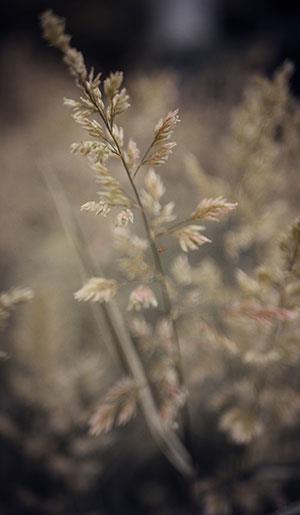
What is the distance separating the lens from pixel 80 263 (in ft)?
7.09

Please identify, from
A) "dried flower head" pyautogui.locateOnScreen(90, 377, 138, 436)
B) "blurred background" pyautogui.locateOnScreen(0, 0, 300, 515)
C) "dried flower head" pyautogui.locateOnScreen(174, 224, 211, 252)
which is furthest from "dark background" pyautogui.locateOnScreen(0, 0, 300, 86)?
"dried flower head" pyautogui.locateOnScreen(90, 377, 138, 436)

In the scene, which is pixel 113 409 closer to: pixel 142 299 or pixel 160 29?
pixel 142 299

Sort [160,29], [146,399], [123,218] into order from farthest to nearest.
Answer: [160,29], [146,399], [123,218]

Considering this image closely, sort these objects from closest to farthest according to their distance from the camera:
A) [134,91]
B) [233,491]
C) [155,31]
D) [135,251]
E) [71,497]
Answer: [135,251] < [233,491] < [71,497] < [134,91] < [155,31]

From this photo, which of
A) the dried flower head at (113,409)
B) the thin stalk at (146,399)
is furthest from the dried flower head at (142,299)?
the thin stalk at (146,399)

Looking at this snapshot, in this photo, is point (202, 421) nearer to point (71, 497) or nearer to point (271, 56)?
point (71, 497)

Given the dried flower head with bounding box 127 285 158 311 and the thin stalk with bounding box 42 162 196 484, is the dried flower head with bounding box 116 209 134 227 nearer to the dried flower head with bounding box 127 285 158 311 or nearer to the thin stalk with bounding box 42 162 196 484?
the dried flower head with bounding box 127 285 158 311

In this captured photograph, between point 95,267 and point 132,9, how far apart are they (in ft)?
7.16

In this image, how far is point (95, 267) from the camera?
2.06 m

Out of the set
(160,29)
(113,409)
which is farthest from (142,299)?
(160,29)

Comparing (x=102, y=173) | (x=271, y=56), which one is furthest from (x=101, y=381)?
(x=271, y=56)

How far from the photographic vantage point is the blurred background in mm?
1915

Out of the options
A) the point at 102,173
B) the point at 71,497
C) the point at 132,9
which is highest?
the point at 132,9

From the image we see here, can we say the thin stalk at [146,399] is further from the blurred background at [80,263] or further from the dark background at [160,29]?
the dark background at [160,29]
